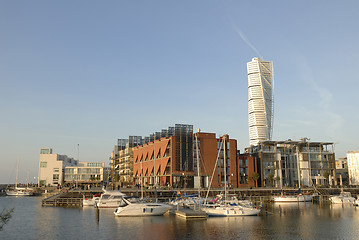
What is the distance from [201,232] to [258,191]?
2713 inches

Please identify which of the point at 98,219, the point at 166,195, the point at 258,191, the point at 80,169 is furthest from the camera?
the point at 80,169

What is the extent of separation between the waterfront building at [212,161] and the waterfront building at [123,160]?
41.2m

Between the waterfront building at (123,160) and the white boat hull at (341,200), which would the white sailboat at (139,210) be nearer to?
the white boat hull at (341,200)

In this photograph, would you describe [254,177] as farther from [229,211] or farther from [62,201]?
[229,211]

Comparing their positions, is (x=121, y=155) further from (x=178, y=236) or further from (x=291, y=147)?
(x=178, y=236)

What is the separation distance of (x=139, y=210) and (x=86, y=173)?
436 feet

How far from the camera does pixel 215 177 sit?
112750 millimetres

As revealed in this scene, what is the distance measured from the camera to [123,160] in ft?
532

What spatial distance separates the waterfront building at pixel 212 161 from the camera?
112 m

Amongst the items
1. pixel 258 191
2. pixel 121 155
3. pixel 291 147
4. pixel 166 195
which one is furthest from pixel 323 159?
pixel 121 155

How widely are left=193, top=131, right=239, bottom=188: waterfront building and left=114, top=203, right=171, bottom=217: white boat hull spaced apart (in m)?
55.2

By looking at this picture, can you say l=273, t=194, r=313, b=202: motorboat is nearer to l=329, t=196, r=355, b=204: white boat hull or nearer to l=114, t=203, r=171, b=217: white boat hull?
l=329, t=196, r=355, b=204: white boat hull

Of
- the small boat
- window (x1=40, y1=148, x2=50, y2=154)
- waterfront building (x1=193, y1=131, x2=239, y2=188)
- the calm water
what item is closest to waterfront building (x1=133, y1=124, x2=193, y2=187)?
waterfront building (x1=193, y1=131, x2=239, y2=188)

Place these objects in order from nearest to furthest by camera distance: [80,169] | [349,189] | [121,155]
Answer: [349,189]
[121,155]
[80,169]
